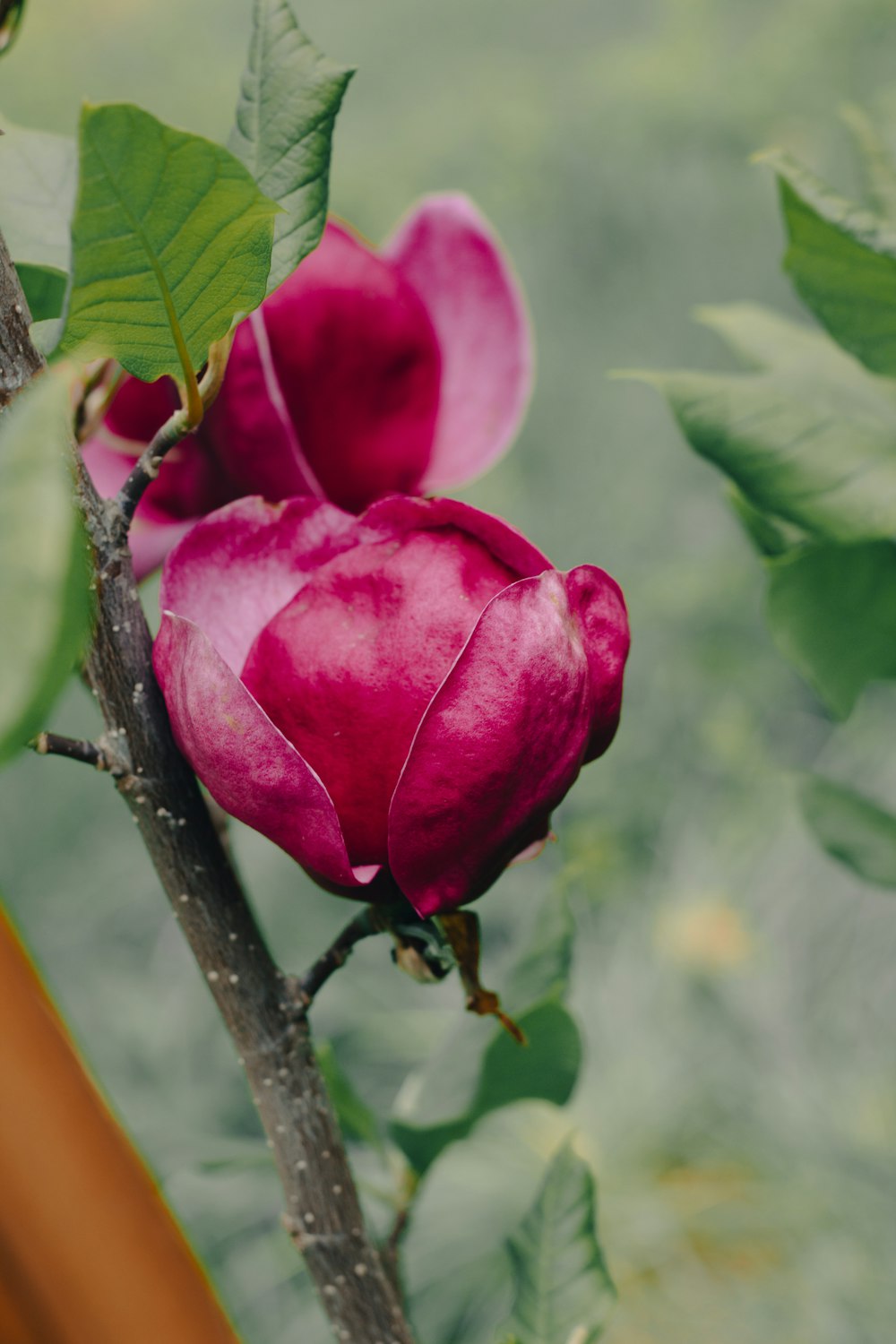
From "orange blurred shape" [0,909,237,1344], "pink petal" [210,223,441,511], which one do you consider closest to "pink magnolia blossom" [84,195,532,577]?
"pink petal" [210,223,441,511]

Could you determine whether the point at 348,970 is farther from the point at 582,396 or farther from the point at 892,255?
the point at 892,255

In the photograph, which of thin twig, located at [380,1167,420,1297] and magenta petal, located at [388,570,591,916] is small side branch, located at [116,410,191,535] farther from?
thin twig, located at [380,1167,420,1297]

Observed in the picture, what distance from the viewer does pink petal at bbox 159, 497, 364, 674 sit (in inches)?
7.8

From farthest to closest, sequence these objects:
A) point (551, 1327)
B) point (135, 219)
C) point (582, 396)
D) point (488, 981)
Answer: point (582, 396)
point (488, 981)
point (551, 1327)
point (135, 219)

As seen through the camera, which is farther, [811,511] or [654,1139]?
[654,1139]

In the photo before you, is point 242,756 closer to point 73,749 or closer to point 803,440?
point 73,749

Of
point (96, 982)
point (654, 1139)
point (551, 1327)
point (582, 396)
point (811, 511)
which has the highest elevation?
point (811, 511)

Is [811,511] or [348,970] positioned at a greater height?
[811,511]

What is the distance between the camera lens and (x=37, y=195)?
21 centimetres

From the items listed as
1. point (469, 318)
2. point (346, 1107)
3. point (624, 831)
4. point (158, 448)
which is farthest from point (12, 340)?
point (624, 831)

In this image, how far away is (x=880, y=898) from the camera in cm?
132

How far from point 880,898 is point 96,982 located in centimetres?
85

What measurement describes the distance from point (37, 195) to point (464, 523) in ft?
0.32

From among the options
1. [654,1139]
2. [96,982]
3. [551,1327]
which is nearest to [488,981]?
[654,1139]
